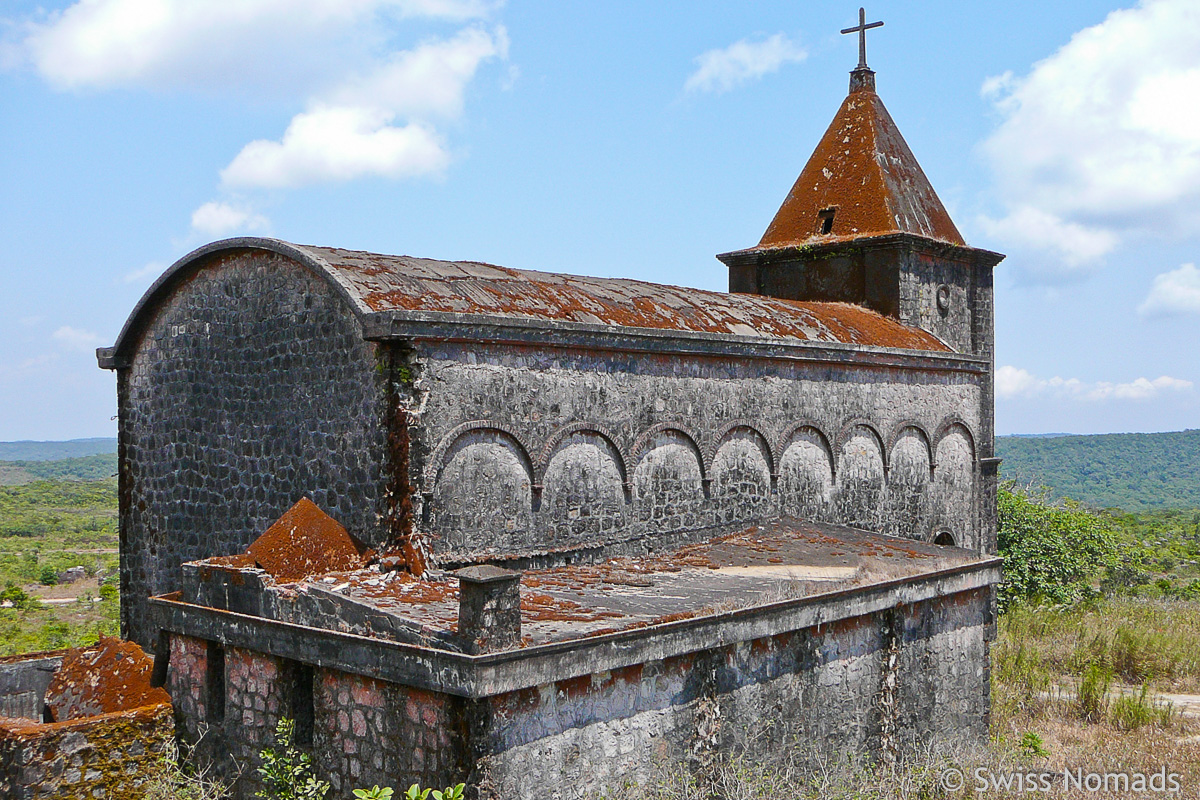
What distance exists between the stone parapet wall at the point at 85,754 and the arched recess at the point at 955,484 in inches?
419

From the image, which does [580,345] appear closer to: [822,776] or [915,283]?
[822,776]

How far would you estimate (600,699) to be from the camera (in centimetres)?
762

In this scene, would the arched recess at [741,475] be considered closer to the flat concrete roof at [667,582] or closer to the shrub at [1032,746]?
the flat concrete roof at [667,582]

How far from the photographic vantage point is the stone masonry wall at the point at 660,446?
30.6ft

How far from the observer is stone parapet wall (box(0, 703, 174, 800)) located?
833cm

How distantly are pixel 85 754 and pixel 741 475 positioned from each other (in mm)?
7098

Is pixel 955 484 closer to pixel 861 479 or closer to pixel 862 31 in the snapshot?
pixel 861 479

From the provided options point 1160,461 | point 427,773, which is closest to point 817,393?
point 427,773

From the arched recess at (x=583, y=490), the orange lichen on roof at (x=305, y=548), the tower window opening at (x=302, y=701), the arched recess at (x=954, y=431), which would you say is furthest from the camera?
the arched recess at (x=954, y=431)

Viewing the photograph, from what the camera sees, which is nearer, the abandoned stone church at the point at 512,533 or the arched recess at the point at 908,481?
the abandoned stone church at the point at 512,533

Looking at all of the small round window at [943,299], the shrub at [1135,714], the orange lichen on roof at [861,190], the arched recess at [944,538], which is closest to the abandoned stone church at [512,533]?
the arched recess at [944,538]

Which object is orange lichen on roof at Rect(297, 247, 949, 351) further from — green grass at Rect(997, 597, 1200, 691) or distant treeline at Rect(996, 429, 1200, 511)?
distant treeline at Rect(996, 429, 1200, 511)

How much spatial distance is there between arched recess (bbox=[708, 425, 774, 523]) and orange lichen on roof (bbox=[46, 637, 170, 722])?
19.6 ft

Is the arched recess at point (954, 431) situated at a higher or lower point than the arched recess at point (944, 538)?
higher
